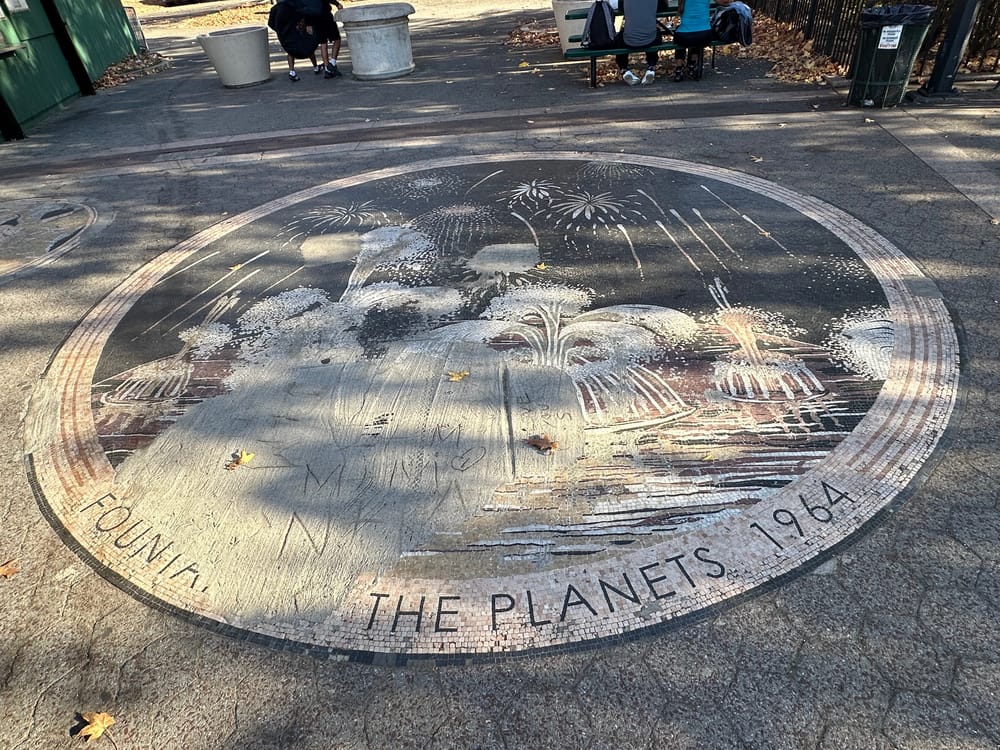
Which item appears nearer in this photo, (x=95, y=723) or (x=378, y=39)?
(x=95, y=723)

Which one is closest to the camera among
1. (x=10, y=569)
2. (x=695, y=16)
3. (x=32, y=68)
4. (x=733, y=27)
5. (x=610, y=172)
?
(x=10, y=569)

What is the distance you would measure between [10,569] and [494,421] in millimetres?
2567

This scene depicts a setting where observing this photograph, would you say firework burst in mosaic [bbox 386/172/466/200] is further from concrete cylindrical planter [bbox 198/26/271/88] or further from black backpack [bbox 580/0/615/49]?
concrete cylindrical planter [bbox 198/26/271/88]

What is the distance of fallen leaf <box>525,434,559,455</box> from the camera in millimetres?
3318

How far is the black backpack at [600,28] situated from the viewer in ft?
30.4

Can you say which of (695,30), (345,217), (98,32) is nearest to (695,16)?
(695,30)

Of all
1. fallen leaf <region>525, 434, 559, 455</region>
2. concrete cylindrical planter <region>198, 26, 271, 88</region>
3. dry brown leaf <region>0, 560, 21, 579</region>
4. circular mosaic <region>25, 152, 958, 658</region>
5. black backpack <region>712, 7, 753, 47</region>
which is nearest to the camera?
circular mosaic <region>25, 152, 958, 658</region>

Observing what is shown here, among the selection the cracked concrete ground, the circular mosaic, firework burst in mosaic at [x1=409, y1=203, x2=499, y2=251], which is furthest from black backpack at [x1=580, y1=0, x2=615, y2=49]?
the cracked concrete ground

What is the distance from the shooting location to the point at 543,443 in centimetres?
335

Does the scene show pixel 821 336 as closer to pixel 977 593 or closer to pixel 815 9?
pixel 977 593

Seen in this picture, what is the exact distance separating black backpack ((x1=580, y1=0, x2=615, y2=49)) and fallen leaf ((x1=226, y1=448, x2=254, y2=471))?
8.78 meters

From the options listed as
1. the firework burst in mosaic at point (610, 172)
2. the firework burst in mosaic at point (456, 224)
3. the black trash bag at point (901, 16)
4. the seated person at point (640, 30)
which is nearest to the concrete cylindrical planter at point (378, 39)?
the seated person at point (640, 30)

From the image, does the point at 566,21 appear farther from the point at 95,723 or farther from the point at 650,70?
the point at 95,723

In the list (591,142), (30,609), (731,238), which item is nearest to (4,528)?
(30,609)
